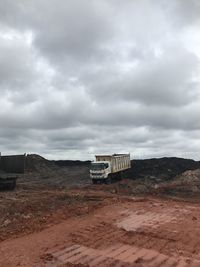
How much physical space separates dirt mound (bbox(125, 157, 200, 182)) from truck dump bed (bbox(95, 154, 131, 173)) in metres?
1.32

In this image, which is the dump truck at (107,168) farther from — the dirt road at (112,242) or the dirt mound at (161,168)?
the dirt road at (112,242)

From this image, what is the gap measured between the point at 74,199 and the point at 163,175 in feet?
88.8

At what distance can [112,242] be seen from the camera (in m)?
14.4

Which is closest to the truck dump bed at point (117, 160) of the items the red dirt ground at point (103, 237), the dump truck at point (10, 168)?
the dump truck at point (10, 168)

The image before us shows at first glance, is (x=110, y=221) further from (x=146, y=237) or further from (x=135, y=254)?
(x=135, y=254)

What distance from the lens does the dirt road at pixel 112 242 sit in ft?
41.0

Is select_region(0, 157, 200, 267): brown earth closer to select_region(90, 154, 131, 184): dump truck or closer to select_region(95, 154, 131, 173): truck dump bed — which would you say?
select_region(90, 154, 131, 184): dump truck

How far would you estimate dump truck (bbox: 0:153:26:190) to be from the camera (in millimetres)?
29891

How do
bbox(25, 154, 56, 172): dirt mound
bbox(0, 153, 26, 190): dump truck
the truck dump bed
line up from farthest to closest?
bbox(25, 154, 56, 172): dirt mound < the truck dump bed < bbox(0, 153, 26, 190): dump truck

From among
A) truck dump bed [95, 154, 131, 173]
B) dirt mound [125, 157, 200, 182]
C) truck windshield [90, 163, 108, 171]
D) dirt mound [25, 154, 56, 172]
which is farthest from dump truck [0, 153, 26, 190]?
dirt mound [25, 154, 56, 172]

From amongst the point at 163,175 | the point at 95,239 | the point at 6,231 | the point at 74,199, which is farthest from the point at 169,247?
the point at 163,175

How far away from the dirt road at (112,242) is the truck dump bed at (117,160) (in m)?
24.2

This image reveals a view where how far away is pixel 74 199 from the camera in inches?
909

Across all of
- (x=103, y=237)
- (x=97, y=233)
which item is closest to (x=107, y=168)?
(x=97, y=233)
